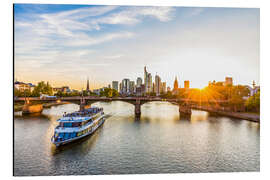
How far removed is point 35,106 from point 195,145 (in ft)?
103

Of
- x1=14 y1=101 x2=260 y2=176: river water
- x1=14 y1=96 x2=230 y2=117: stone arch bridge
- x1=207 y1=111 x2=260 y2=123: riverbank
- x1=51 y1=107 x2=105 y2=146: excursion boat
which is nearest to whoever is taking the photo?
x1=14 y1=101 x2=260 y2=176: river water

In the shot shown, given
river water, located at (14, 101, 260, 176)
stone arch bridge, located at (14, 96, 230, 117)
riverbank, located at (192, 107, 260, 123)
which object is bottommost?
river water, located at (14, 101, 260, 176)

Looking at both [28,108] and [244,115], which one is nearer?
[244,115]

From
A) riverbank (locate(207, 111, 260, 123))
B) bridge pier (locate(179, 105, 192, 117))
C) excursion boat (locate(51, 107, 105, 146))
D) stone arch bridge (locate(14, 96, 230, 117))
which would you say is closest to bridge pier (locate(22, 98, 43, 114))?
stone arch bridge (locate(14, 96, 230, 117))

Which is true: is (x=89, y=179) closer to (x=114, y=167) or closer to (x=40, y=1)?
(x=114, y=167)

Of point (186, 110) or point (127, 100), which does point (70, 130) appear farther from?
point (186, 110)

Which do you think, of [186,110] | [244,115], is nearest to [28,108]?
[186,110]

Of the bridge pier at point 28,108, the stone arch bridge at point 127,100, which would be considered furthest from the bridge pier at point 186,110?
the bridge pier at point 28,108

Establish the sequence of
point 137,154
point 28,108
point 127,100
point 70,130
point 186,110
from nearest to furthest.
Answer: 1. point 137,154
2. point 70,130
3. point 28,108
4. point 127,100
5. point 186,110

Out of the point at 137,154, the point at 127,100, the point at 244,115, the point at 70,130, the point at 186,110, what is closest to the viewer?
the point at 137,154

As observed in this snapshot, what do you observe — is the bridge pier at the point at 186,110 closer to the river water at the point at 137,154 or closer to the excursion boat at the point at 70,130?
the river water at the point at 137,154

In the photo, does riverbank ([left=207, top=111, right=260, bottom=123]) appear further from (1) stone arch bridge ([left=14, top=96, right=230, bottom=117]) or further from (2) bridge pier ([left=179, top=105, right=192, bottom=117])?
(2) bridge pier ([left=179, top=105, right=192, bottom=117])

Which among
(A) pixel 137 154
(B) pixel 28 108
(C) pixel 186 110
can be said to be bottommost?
(A) pixel 137 154

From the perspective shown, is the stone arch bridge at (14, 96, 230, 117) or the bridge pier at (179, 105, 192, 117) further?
the bridge pier at (179, 105, 192, 117)
